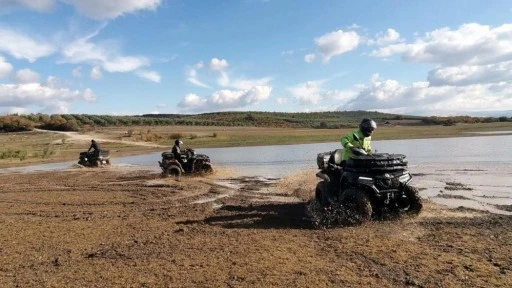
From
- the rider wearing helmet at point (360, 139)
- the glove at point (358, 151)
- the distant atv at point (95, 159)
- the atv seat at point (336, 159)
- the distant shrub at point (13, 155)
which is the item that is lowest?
the distant shrub at point (13, 155)

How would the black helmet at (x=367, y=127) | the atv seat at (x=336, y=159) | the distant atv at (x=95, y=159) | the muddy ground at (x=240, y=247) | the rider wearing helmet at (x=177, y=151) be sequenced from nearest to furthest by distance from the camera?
the muddy ground at (x=240, y=247)
the black helmet at (x=367, y=127)
the atv seat at (x=336, y=159)
the rider wearing helmet at (x=177, y=151)
the distant atv at (x=95, y=159)

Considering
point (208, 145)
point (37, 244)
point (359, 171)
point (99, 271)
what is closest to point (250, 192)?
point (359, 171)

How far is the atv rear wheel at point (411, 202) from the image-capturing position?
8805mm

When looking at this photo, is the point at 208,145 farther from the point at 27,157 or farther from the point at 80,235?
the point at 80,235

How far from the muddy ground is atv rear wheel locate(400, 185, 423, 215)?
7.1 inches

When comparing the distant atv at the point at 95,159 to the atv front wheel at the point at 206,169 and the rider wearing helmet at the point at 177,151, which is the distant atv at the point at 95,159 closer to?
the rider wearing helmet at the point at 177,151

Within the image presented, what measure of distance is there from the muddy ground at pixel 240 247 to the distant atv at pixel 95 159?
14.3 metres

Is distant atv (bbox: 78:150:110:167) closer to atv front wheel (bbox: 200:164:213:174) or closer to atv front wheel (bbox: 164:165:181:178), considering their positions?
atv front wheel (bbox: 164:165:181:178)

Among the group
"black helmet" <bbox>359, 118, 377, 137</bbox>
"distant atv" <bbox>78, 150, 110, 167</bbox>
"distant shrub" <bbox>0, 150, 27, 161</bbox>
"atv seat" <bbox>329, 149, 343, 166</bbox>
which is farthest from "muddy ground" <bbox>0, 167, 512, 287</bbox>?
"distant shrub" <bbox>0, 150, 27, 161</bbox>

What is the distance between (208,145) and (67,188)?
27856 millimetres

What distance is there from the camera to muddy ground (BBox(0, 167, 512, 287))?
5.83 m

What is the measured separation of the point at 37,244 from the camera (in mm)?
8117

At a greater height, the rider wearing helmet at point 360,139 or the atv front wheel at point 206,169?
the rider wearing helmet at point 360,139

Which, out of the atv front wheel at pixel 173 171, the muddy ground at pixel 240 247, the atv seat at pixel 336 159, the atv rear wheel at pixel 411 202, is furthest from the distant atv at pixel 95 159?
the atv rear wheel at pixel 411 202
